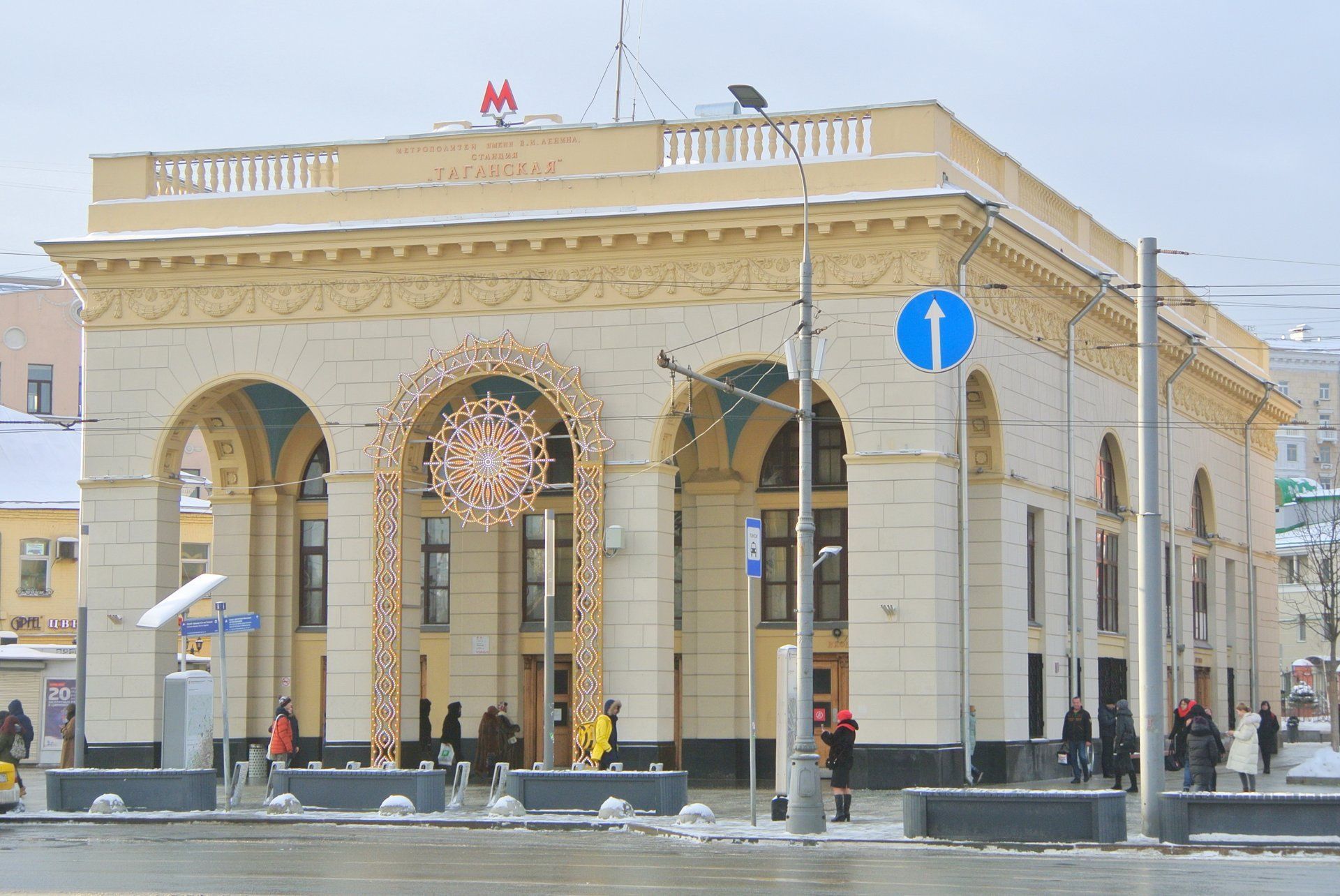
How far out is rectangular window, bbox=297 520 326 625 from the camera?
37.6m

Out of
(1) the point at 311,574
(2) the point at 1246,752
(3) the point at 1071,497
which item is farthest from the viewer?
(1) the point at 311,574

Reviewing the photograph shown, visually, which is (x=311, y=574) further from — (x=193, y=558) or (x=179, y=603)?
(x=193, y=558)

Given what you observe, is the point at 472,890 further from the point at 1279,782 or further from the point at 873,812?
the point at 1279,782

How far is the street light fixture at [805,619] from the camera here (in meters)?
23.8

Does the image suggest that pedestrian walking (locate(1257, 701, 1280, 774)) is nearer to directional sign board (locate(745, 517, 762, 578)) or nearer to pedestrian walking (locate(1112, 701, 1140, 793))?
pedestrian walking (locate(1112, 701, 1140, 793))

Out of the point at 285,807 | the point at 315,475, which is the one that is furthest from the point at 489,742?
the point at 285,807

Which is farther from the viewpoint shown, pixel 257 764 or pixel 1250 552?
pixel 1250 552

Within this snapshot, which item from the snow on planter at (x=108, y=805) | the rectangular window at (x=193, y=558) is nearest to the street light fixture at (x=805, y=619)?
the snow on planter at (x=108, y=805)

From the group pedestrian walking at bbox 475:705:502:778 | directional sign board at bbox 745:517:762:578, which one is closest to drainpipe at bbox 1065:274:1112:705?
pedestrian walking at bbox 475:705:502:778

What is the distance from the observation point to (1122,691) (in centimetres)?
3900

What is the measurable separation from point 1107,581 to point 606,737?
1428 cm

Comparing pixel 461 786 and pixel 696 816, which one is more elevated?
pixel 461 786

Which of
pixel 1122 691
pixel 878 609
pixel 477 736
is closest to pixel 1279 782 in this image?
pixel 1122 691

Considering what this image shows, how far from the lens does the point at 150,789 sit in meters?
26.9
